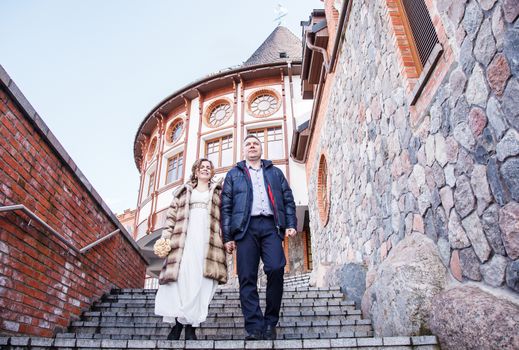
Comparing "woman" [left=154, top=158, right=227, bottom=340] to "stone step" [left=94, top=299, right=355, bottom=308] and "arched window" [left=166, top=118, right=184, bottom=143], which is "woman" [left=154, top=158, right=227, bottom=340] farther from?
"arched window" [left=166, top=118, right=184, bottom=143]

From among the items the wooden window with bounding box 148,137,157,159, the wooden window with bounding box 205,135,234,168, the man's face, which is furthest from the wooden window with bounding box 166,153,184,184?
the man's face

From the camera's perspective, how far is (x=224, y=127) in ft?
50.4

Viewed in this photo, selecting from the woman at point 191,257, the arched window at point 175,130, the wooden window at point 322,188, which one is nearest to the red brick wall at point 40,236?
the woman at point 191,257

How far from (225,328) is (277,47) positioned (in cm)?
1707

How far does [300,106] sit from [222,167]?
406cm

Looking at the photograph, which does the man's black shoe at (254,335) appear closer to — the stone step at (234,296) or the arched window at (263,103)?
the stone step at (234,296)

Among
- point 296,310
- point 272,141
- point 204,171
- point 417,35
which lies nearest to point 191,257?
point 204,171

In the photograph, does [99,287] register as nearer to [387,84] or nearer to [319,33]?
[387,84]

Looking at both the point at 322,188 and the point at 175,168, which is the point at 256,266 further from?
the point at 175,168

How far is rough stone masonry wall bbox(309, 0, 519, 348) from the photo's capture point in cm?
213

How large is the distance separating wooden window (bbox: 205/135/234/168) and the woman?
36.5 ft

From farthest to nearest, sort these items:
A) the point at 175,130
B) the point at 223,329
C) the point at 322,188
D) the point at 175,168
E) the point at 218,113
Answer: the point at 175,130 → the point at 218,113 → the point at 175,168 → the point at 322,188 → the point at 223,329

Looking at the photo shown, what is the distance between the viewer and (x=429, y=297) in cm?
280

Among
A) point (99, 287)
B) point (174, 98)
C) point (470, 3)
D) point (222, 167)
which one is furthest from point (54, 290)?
point (174, 98)
